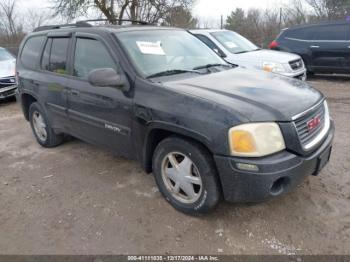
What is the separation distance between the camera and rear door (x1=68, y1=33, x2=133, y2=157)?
333 centimetres

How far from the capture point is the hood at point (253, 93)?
2.57 meters

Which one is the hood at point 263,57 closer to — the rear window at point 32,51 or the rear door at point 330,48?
the rear door at point 330,48

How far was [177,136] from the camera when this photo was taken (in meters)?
2.92

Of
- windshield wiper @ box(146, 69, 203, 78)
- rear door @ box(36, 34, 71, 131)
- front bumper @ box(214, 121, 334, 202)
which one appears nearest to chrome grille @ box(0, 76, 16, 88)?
rear door @ box(36, 34, 71, 131)

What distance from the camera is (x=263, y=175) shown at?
248 cm

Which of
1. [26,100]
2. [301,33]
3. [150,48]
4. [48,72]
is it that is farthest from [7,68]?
[301,33]

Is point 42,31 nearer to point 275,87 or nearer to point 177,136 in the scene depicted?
point 177,136

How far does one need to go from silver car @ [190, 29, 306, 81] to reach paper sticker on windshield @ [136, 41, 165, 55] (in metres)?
3.64

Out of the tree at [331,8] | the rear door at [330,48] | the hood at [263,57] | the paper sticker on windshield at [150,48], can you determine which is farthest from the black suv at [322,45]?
the tree at [331,8]

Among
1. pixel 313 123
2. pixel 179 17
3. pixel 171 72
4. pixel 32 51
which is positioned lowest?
pixel 313 123

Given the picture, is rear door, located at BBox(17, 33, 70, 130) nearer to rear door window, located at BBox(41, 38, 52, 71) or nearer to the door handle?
rear door window, located at BBox(41, 38, 52, 71)

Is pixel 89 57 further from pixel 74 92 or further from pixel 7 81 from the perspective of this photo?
pixel 7 81

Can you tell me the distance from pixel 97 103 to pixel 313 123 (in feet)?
7.19

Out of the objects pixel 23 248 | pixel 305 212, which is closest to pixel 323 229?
pixel 305 212
